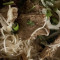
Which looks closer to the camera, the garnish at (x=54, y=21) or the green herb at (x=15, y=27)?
the green herb at (x=15, y=27)

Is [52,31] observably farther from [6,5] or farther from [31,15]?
[6,5]

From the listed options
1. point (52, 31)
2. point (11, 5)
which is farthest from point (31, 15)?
point (52, 31)

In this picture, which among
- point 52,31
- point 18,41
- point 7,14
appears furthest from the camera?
point 52,31

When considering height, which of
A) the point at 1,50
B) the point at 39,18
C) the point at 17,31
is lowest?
the point at 1,50

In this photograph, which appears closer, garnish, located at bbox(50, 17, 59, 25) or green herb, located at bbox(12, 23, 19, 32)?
green herb, located at bbox(12, 23, 19, 32)

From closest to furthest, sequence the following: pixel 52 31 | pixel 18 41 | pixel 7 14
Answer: pixel 7 14
pixel 18 41
pixel 52 31

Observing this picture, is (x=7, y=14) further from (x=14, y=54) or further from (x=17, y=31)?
(x=14, y=54)

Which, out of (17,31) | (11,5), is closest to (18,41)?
(17,31)

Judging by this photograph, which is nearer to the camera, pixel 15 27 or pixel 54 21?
pixel 15 27

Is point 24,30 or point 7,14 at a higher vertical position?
point 7,14

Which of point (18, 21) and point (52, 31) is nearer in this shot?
point (18, 21)
